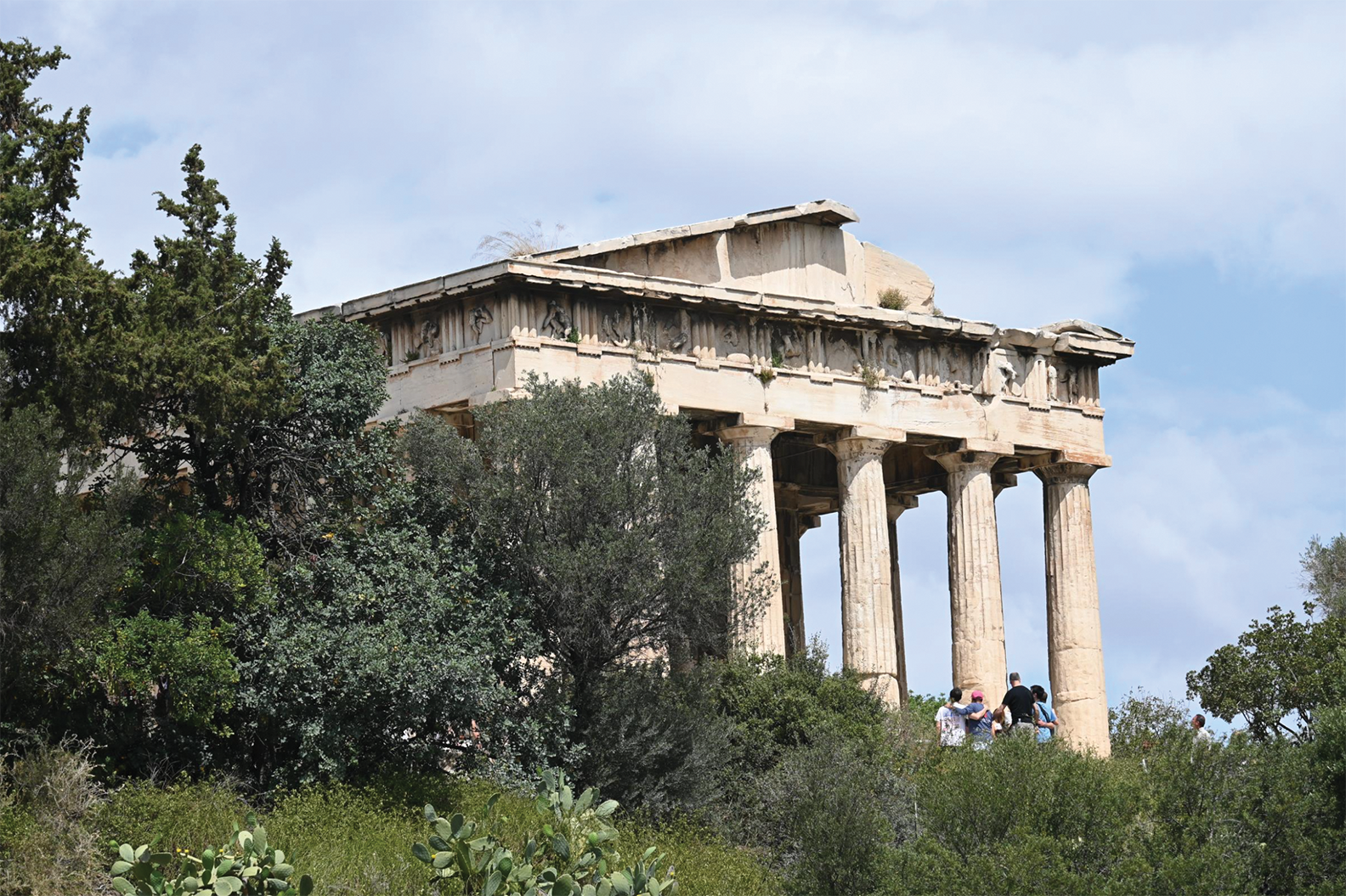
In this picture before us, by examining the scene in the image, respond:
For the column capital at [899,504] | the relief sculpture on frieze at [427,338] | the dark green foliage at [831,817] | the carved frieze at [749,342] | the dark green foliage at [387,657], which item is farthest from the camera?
the column capital at [899,504]

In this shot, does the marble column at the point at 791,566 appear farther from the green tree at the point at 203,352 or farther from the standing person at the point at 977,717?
the green tree at the point at 203,352

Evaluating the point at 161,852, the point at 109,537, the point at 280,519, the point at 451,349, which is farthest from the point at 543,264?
the point at 161,852

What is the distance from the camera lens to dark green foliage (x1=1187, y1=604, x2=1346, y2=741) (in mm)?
35000

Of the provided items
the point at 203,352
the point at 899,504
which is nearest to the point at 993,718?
the point at 899,504

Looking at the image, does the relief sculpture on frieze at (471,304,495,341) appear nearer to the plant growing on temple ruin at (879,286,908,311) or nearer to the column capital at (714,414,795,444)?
the column capital at (714,414,795,444)

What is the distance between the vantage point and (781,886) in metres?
23.5

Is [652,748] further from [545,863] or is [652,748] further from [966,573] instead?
[966,573]

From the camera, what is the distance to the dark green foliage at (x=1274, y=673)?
3500cm

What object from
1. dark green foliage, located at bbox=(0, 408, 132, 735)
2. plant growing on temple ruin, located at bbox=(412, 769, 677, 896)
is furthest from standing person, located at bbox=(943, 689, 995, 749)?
dark green foliage, located at bbox=(0, 408, 132, 735)

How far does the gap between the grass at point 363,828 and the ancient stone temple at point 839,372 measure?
530cm

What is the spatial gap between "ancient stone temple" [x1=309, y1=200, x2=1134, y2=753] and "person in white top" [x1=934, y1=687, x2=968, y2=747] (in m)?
1.53

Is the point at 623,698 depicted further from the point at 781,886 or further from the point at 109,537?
the point at 109,537

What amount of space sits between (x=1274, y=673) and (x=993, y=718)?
24.1ft

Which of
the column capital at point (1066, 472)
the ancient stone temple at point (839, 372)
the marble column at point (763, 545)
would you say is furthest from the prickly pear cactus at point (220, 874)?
the column capital at point (1066, 472)
